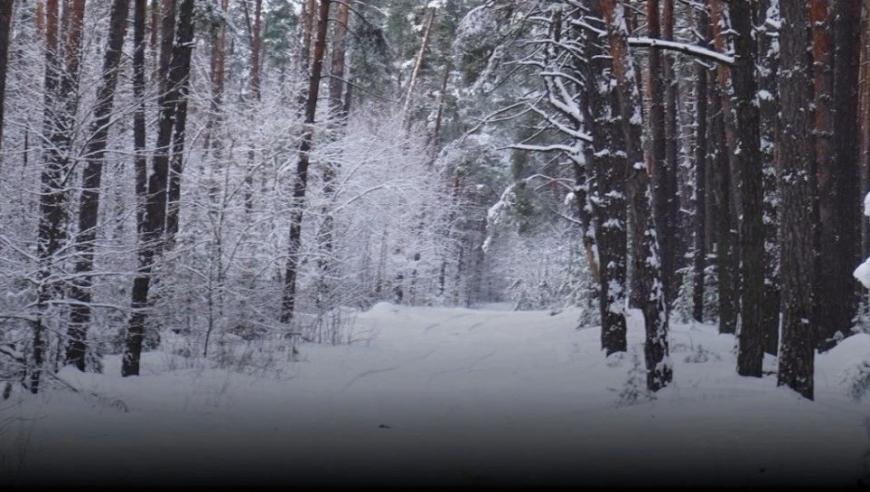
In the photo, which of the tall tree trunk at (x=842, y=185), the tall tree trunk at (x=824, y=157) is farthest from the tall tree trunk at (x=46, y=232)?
the tall tree trunk at (x=842, y=185)

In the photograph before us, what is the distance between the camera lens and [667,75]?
68.2 feet

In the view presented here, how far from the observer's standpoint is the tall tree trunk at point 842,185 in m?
14.9

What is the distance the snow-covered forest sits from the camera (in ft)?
22.7

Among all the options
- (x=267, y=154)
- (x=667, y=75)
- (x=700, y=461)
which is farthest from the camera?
(x=667, y=75)

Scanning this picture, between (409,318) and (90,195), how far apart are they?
44.2 feet

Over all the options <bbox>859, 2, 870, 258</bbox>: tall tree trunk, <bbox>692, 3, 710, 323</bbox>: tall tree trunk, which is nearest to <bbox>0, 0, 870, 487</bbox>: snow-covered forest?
<bbox>692, 3, 710, 323</bbox>: tall tree trunk

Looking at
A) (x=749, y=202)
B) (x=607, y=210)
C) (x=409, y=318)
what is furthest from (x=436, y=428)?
(x=409, y=318)

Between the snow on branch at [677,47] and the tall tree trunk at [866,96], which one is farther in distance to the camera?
the tall tree trunk at [866,96]

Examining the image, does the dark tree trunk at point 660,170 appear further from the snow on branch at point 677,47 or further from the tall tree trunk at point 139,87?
the tall tree trunk at point 139,87

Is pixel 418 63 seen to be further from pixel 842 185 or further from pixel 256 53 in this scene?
pixel 842 185

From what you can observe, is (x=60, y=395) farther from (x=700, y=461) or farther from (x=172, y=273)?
(x=700, y=461)

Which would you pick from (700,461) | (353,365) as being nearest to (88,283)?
(353,365)

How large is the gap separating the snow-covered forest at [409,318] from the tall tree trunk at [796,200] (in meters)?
0.03

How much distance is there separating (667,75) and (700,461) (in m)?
16.3
